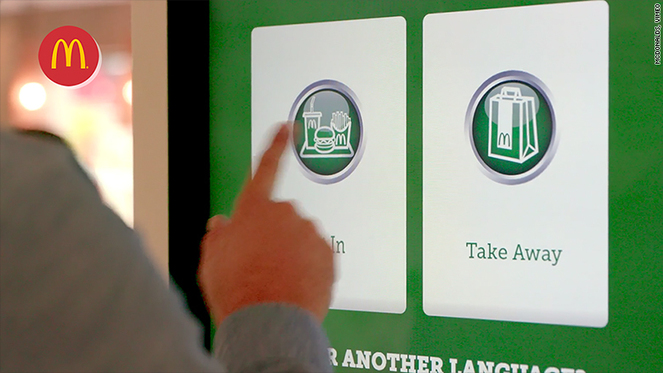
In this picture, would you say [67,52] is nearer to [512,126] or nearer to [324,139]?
[324,139]

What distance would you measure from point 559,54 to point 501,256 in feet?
1.26

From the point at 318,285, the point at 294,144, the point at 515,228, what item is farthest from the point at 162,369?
the point at 294,144

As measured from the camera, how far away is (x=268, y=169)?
28.2 inches

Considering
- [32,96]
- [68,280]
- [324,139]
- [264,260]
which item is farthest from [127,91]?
[68,280]

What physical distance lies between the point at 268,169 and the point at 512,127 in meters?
0.77

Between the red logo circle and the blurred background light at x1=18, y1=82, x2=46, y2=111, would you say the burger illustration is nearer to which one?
the red logo circle

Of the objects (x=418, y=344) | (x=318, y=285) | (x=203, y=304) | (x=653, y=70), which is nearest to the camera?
(x=318, y=285)

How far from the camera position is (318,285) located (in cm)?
63

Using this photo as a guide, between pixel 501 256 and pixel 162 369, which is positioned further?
pixel 501 256

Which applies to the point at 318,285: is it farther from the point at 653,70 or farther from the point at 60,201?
the point at 653,70

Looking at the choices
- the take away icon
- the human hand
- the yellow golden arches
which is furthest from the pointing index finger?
the yellow golden arches

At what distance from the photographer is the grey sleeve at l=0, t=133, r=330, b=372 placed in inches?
13.3

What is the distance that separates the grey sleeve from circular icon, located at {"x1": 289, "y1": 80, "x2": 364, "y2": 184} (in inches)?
46.3

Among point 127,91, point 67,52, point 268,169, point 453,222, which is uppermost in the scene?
point 67,52
